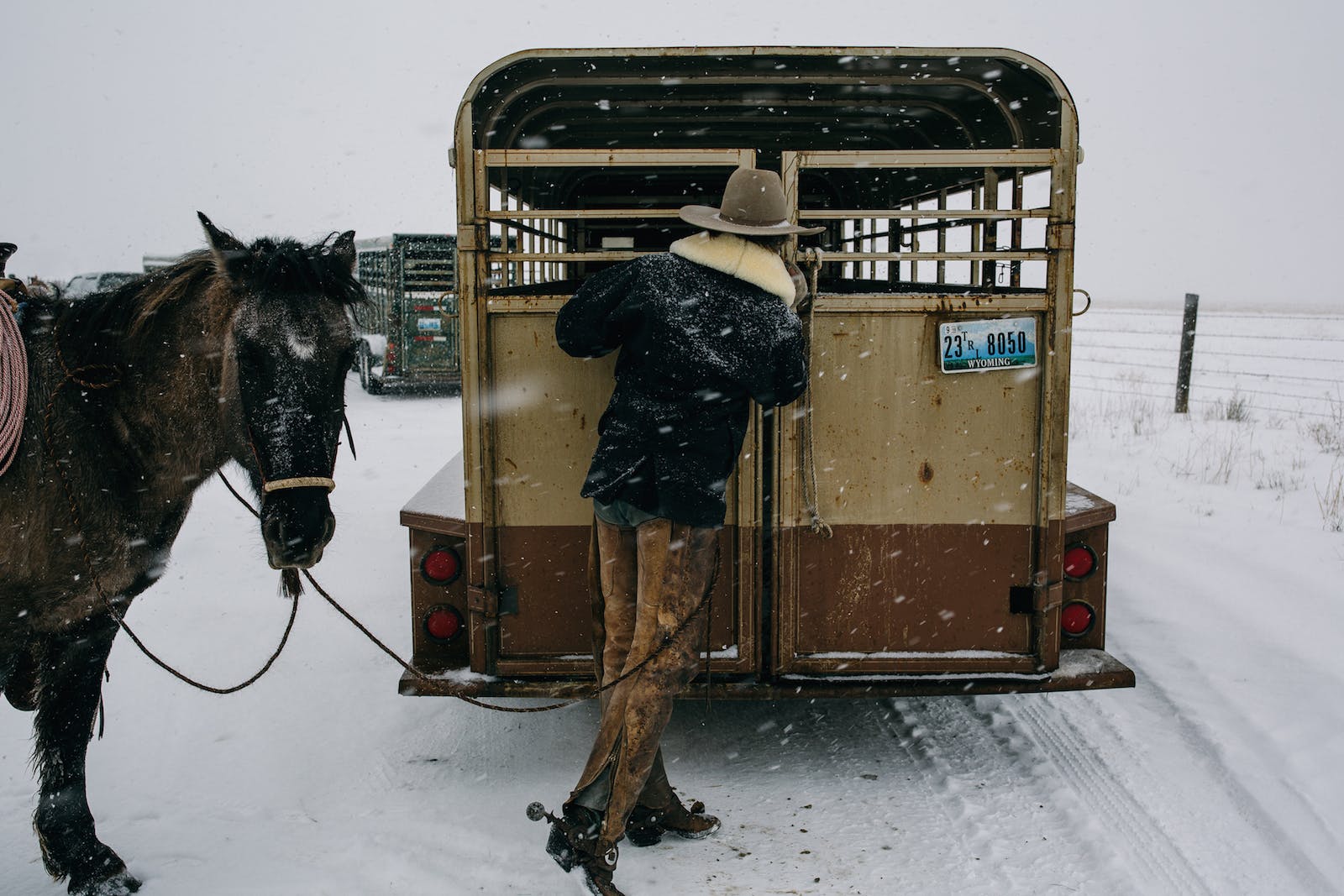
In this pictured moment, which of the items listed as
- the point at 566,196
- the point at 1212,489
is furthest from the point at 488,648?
the point at 1212,489

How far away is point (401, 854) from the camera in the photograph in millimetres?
3234

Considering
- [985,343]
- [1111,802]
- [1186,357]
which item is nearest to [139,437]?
[985,343]

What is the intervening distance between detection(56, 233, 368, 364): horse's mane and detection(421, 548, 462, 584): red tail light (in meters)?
1.20

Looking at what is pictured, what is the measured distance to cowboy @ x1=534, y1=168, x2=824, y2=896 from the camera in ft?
9.58

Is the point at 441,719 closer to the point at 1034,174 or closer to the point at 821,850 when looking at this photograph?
the point at 821,850

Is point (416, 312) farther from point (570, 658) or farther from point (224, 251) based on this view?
point (224, 251)

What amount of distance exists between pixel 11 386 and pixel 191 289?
0.59 metres

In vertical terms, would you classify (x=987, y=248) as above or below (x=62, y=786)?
above

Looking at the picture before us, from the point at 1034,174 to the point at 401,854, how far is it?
3858 mm

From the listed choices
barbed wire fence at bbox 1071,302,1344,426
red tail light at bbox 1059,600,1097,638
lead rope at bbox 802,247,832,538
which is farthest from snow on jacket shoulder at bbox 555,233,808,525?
barbed wire fence at bbox 1071,302,1344,426

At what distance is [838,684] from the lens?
373 cm

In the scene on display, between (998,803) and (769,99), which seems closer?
(998,803)

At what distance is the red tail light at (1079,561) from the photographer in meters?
3.88

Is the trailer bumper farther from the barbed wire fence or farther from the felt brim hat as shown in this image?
the barbed wire fence
